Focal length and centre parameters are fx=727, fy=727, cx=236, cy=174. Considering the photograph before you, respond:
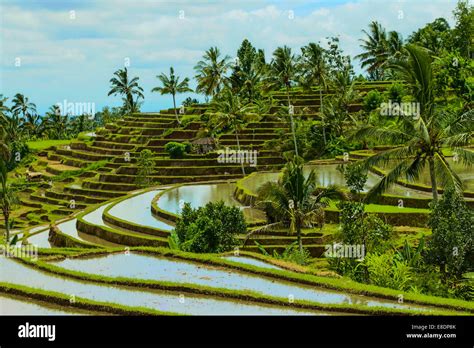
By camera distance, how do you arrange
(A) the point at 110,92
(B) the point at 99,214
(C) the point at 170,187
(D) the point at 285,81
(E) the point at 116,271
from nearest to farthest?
(E) the point at 116,271
(B) the point at 99,214
(C) the point at 170,187
(D) the point at 285,81
(A) the point at 110,92

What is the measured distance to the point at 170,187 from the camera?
41062 mm

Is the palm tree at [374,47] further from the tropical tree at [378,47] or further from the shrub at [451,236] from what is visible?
the shrub at [451,236]

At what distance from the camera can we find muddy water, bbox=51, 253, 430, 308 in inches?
626

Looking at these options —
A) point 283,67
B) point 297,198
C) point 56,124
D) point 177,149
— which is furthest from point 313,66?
point 56,124

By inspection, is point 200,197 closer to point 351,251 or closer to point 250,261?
point 250,261

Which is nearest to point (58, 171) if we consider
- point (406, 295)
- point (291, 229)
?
point (291, 229)

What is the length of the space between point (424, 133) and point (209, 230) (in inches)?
283

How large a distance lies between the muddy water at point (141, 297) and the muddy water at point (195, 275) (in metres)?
0.84

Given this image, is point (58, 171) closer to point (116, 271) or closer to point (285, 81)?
point (285, 81)

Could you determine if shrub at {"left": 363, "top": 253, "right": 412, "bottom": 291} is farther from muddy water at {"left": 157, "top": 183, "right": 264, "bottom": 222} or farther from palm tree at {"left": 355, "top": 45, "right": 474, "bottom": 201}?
muddy water at {"left": 157, "top": 183, "right": 264, "bottom": 222}

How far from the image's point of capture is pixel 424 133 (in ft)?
65.4

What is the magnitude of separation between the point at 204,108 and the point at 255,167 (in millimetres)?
15611
